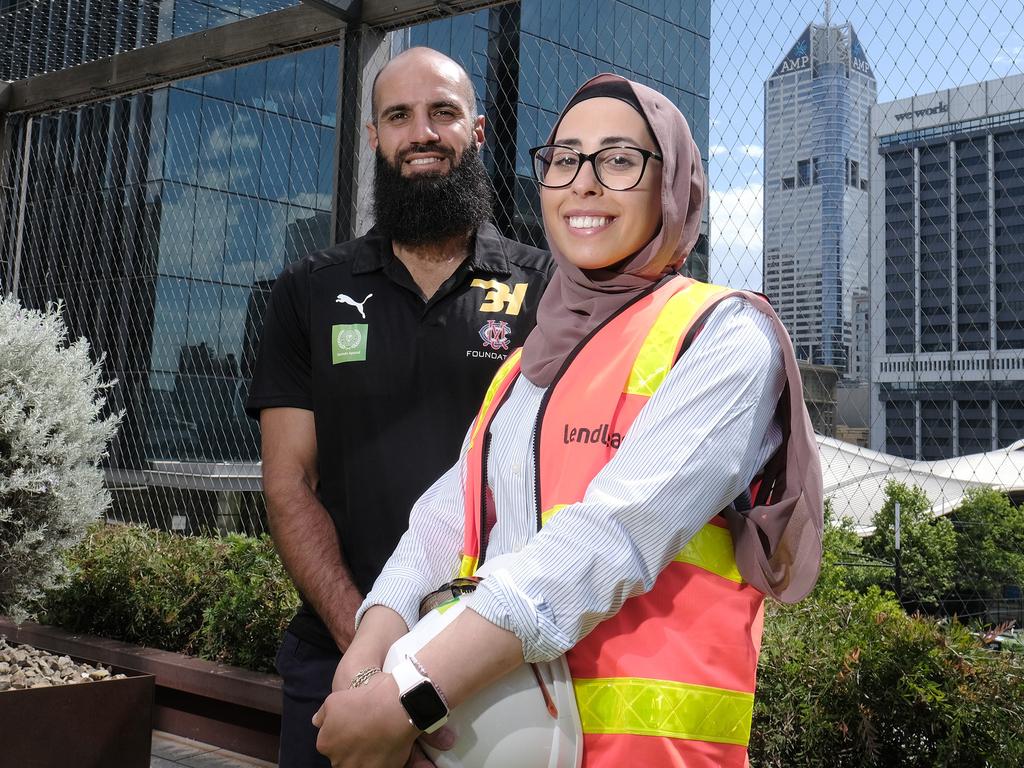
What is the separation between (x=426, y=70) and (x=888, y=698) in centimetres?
183

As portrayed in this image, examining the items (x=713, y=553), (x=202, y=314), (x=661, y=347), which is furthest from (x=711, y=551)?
(x=202, y=314)

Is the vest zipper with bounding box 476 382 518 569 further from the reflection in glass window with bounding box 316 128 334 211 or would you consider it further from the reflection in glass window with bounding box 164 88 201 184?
the reflection in glass window with bounding box 164 88 201 184

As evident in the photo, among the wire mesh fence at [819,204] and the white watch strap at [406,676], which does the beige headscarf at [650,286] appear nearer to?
the white watch strap at [406,676]

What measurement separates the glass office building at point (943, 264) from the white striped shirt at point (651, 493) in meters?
2.10

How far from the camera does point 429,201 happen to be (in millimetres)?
1937

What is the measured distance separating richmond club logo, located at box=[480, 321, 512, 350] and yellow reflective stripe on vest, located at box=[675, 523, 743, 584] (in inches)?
31.3

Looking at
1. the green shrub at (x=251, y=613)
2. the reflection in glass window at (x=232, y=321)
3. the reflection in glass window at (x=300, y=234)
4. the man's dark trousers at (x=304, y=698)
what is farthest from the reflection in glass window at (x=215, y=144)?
the man's dark trousers at (x=304, y=698)

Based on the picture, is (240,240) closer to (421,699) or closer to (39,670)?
(39,670)

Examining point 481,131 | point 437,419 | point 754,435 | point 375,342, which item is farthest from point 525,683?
point 481,131

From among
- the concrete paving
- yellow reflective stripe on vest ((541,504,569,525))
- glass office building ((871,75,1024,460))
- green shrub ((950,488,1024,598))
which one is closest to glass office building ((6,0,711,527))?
glass office building ((871,75,1024,460))

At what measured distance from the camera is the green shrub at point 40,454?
12.9 feet

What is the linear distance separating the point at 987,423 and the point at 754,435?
13.5 ft

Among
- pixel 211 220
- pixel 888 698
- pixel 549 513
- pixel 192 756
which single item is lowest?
pixel 192 756

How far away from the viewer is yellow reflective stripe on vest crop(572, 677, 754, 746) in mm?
1024
